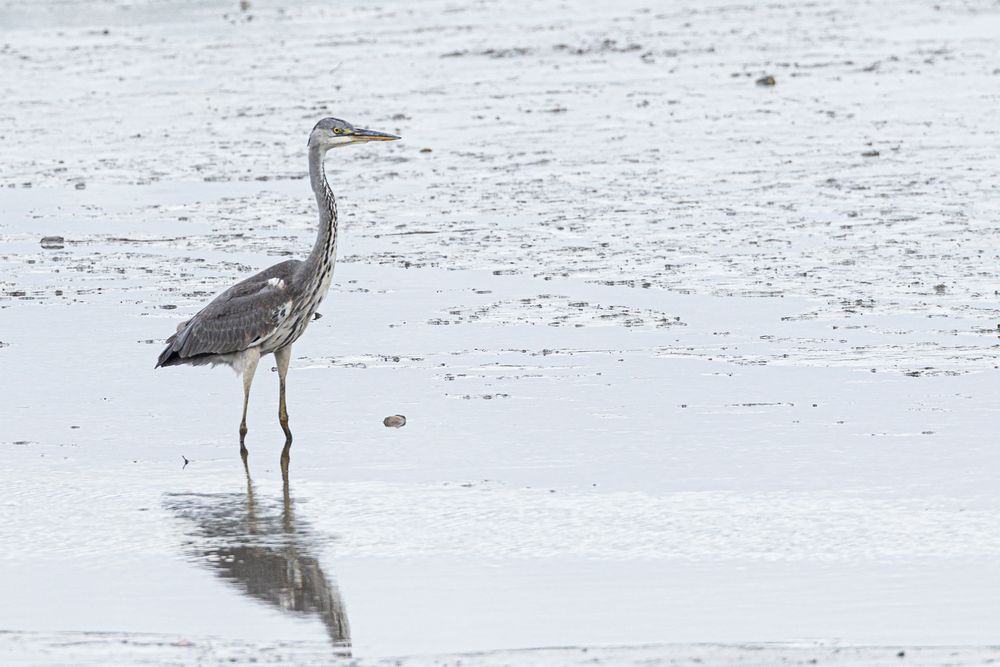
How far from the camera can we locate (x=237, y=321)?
494 inches

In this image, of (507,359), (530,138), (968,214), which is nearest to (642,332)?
(507,359)

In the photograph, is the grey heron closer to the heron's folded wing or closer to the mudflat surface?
the heron's folded wing

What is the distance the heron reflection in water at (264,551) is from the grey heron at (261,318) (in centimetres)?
135

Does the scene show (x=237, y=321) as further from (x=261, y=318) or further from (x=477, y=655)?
(x=477, y=655)

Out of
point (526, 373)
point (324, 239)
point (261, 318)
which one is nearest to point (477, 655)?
point (261, 318)

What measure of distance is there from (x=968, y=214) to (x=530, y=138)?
20.7 feet

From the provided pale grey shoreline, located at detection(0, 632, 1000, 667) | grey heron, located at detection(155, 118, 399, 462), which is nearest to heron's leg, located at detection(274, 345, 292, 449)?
grey heron, located at detection(155, 118, 399, 462)

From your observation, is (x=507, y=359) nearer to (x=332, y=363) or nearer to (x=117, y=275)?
(x=332, y=363)

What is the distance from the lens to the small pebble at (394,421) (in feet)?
40.3

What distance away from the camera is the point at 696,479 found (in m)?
10.9

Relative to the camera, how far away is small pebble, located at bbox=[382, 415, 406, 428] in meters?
12.3

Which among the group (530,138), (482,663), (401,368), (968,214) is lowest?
(482,663)

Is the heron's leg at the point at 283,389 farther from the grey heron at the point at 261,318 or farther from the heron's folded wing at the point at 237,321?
the heron's folded wing at the point at 237,321

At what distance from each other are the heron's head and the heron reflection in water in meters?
2.82
